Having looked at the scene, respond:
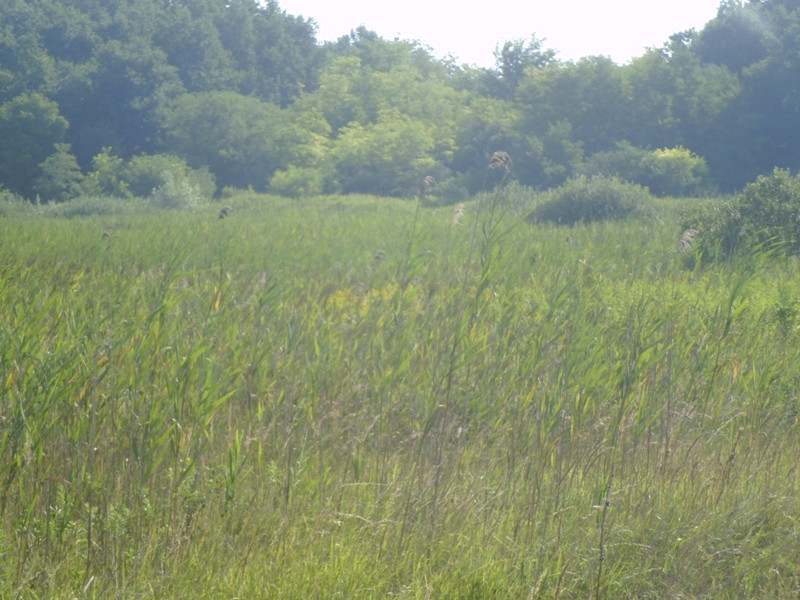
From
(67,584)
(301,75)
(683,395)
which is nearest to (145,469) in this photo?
(67,584)

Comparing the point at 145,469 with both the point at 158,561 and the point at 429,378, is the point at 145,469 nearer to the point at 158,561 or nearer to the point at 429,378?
the point at 158,561

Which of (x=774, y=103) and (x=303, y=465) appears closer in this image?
(x=303, y=465)

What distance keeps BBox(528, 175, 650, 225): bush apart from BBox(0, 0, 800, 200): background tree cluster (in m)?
7.98

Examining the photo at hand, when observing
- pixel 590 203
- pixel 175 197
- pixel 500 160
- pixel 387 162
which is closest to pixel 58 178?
pixel 175 197

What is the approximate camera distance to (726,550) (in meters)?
2.65

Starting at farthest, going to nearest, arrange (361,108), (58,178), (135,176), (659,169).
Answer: (361,108) < (58,178) < (135,176) < (659,169)

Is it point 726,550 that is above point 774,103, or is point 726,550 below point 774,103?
below

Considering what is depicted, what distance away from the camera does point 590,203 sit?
52.9ft

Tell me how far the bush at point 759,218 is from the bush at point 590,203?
528cm

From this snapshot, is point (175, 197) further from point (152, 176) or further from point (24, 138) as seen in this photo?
point (24, 138)

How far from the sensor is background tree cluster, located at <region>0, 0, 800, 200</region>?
27641 millimetres

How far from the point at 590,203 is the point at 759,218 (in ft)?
20.5

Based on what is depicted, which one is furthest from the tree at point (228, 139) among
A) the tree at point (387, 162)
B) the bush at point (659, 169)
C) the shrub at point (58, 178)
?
the bush at point (659, 169)

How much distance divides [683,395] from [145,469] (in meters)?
2.60
